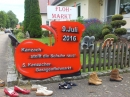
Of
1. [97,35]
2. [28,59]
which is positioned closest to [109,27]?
[97,35]

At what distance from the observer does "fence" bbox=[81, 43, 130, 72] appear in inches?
190

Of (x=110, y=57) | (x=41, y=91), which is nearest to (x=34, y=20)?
(x=110, y=57)

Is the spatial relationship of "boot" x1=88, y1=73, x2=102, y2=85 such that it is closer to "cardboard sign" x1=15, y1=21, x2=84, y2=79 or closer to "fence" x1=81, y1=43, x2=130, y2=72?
"cardboard sign" x1=15, y1=21, x2=84, y2=79

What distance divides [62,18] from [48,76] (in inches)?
132

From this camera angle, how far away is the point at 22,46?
3885mm

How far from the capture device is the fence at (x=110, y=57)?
15.8 feet

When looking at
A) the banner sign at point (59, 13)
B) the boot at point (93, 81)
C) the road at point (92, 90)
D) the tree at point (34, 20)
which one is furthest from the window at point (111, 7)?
the boot at point (93, 81)

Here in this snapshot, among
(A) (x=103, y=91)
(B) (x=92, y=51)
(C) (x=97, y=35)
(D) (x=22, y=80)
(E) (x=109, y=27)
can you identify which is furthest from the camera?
(C) (x=97, y=35)

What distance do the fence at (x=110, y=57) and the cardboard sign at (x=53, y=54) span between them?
Answer: 2.15 feet

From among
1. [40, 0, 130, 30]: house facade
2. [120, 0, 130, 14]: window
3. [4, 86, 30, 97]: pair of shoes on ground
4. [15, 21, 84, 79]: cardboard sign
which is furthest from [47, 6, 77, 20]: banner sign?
[40, 0, 130, 30]: house facade

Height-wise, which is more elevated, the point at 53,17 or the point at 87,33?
the point at 53,17

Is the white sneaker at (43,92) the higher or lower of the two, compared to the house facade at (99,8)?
lower

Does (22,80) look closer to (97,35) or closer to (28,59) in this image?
(28,59)

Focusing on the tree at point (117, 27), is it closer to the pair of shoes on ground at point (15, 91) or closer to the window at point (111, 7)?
the window at point (111, 7)
